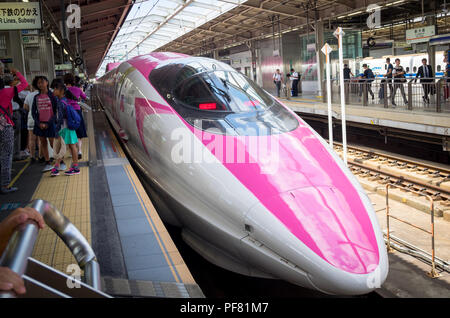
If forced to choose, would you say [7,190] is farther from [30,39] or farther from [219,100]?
[30,39]

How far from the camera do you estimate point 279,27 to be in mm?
22781

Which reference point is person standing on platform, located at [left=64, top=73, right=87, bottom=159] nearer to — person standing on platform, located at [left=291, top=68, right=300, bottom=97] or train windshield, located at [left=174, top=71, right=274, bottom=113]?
train windshield, located at [left=174, top=71, right=274, bottom=113]

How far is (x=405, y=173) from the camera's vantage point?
9.85 metres

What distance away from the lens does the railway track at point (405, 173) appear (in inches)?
348

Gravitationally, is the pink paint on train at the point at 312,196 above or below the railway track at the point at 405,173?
above

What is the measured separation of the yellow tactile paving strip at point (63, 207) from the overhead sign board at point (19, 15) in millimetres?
2890

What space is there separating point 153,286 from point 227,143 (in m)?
2.01

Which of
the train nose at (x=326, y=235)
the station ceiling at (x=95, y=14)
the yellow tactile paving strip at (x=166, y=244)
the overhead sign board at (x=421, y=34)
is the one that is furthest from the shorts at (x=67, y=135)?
the overhead sign board at (x=421, y=34)

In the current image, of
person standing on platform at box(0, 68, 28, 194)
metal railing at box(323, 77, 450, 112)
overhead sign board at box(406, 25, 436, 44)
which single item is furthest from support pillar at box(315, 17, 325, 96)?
person standing on platform at box(0, 68, 28, 194)

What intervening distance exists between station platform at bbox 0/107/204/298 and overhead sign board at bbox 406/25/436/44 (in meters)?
13.5

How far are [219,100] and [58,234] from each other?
3.83 m

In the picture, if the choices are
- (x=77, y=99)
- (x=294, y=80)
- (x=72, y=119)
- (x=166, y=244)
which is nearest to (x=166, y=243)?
(x=166, y=244)

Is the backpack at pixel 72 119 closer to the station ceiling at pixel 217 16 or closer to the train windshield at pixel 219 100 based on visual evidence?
the train windshield at pixel 219 100

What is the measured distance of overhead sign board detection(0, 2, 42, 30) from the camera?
8289 millimetres
